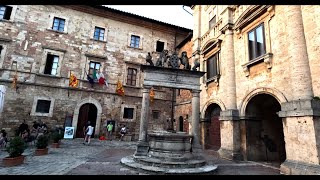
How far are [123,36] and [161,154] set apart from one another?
1388 centimetres

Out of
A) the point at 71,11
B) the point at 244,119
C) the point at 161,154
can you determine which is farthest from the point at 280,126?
the point at 71,11

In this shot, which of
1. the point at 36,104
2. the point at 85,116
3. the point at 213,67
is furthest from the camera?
the point at 85,116

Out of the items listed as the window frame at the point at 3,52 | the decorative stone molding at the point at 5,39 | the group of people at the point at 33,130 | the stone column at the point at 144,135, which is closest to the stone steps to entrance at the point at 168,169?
the stone column at the point at 144,135

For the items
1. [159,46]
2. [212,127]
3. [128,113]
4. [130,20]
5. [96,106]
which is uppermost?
[130,20]

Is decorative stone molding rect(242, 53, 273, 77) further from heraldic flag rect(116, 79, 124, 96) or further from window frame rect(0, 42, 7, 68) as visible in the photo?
window frame rect(0, 42, 7, 68)

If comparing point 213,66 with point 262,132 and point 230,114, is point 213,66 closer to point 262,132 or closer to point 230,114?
point 230,114

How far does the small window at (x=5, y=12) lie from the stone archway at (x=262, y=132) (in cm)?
1838

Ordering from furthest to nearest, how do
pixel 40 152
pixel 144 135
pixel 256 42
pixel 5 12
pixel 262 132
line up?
1. pixel 5 12
2. pixel 262 132
3. pixel 256 42
4. pixel 40 152
5. pixel 144 135

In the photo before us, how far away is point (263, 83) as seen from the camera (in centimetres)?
836

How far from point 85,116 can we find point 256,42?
44.1 feet

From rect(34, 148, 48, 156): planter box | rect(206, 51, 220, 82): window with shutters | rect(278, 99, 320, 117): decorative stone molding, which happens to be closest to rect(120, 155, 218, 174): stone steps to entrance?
rect(278, 99, 320, 117): decorative stone molding

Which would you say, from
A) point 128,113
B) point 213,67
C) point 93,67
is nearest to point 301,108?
point 213,67
